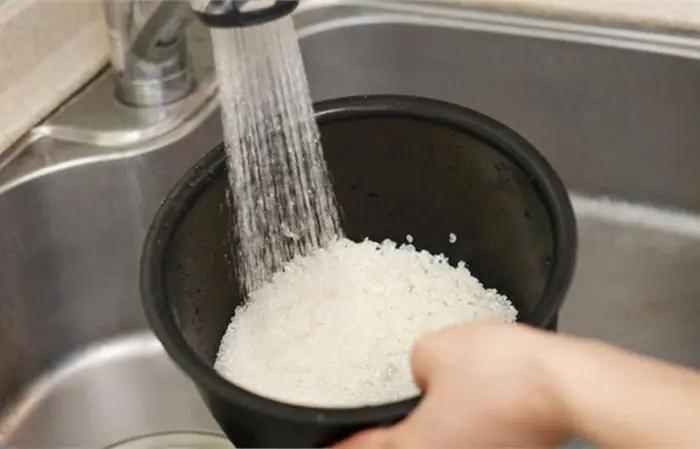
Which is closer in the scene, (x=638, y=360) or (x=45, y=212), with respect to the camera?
(x=638, y=360)

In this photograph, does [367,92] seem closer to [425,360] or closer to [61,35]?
[61,35]

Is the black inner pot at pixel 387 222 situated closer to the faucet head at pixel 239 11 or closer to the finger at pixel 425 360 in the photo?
the finger at pixel 425 360

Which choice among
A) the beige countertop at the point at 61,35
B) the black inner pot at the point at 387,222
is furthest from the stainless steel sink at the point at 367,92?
the black inner pot at the point at 387,222

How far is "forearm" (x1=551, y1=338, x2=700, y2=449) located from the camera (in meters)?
0.38

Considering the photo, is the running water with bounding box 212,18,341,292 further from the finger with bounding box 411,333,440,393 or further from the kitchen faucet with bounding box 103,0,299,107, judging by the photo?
the finger with bounding box 411,333,440,393

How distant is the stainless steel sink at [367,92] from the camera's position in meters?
0.66

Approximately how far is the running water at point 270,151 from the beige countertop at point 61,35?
0.17 meters

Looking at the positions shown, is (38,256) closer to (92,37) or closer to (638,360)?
(92,37)

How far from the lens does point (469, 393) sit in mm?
416

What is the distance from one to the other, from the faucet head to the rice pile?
0.21 metres

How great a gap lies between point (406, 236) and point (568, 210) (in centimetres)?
17

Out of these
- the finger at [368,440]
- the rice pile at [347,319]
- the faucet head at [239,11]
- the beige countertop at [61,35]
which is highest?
the faucet head at [239,11]

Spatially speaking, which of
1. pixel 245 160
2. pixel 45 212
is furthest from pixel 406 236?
pixel 45 212

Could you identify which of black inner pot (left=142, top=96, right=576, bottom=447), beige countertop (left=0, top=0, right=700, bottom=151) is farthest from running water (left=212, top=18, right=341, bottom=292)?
beige countertop (left=0, top=0, right=700, bottom=151)
